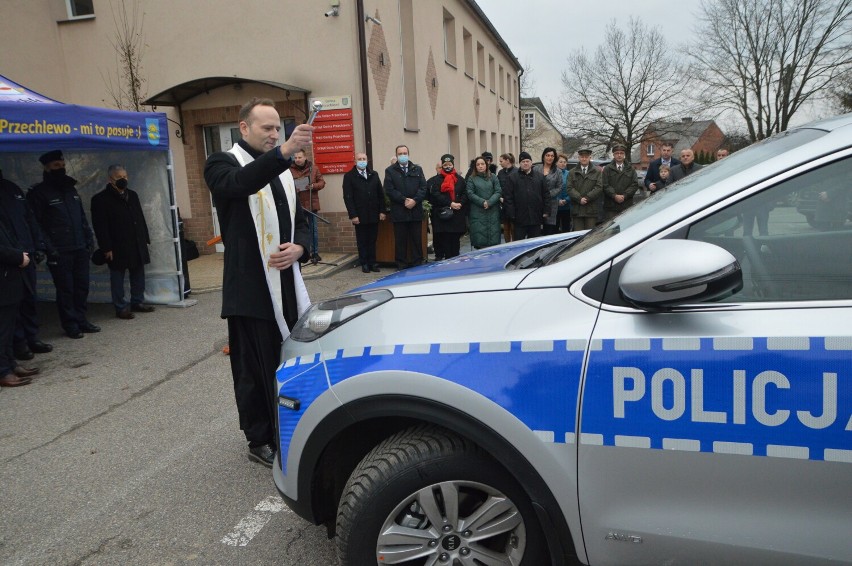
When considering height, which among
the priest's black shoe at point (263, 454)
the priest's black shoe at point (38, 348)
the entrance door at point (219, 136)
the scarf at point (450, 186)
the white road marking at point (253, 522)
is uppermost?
the entrance door at point (219, 136)

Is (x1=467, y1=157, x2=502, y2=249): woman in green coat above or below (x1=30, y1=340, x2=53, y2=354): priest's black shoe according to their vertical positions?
above

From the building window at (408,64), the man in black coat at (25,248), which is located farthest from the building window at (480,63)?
the man in black coat at (25,248)

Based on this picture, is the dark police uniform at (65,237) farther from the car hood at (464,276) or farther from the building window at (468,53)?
the building window at (468,53)

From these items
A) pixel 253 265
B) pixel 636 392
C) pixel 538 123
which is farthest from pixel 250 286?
pixel 538 123

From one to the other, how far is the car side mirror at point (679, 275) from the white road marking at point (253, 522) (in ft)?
7.13

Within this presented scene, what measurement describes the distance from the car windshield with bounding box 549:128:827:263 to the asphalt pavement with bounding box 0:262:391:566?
178cm

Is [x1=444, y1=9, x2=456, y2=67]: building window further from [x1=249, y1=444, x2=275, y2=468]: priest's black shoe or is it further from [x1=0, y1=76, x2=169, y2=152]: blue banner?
[x1=249, y1=444, x2=275, y2=468]: priest's black shoe

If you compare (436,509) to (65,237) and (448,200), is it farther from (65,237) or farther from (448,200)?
(448,200)

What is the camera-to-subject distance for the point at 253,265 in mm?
3199


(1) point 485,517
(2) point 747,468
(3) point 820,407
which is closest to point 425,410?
(1) point 485,517

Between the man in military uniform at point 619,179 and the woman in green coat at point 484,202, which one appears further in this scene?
the woman in green coat at point 484,202

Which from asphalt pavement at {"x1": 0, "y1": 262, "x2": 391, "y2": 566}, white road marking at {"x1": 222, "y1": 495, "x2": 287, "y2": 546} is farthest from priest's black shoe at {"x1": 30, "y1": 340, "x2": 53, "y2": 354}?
white road marking at {"x1": 222, "y1": 495, "x2": 287, "y2": 546}

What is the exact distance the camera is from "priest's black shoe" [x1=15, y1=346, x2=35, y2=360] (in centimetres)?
589

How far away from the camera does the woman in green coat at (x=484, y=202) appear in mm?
9570
